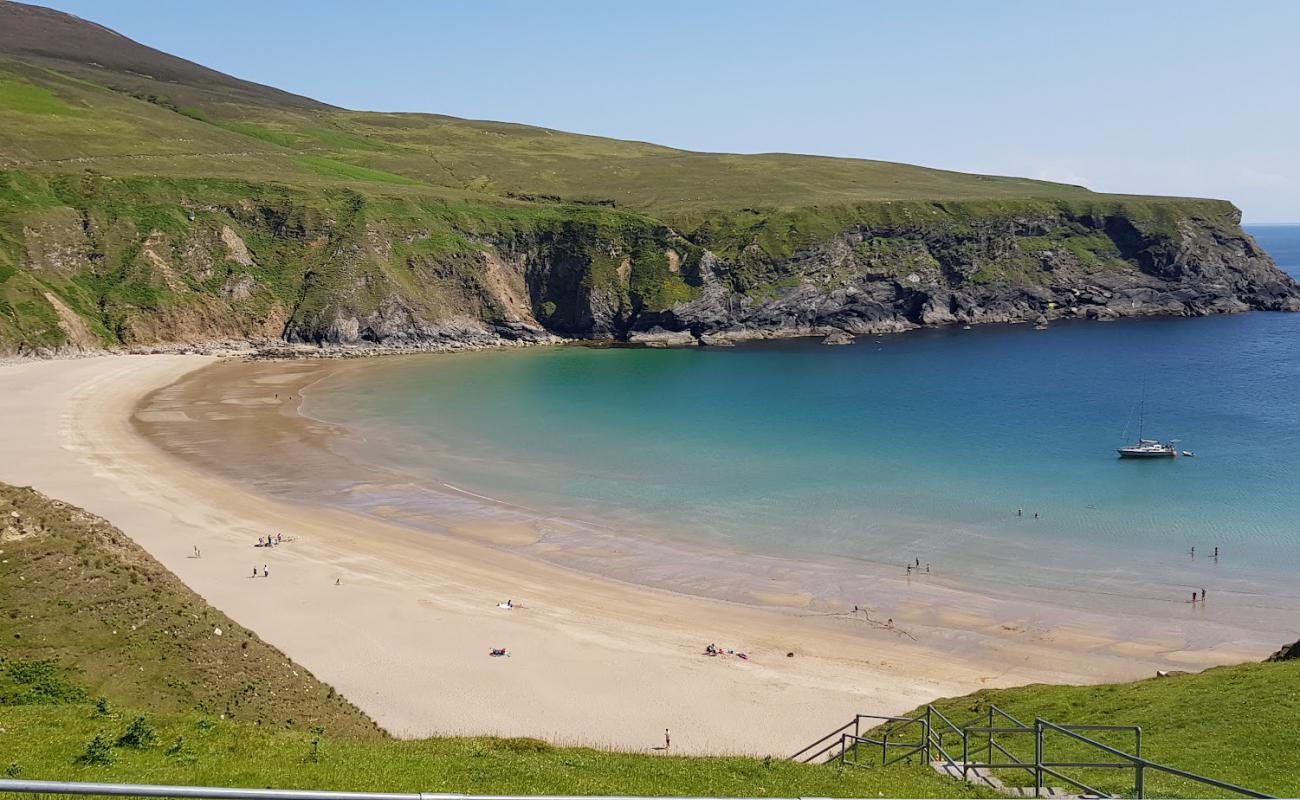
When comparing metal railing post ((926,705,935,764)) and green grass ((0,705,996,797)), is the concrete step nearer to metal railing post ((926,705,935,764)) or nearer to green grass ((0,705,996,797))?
metal railing post ((926,705,935,764))

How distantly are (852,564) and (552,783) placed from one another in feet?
114

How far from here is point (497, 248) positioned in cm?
13812

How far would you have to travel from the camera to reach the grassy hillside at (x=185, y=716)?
15.7 meters

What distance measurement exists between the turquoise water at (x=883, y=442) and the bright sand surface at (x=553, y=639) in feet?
28.5

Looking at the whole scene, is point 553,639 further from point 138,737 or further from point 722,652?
point 138,737

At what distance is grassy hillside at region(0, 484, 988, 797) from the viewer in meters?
15.7

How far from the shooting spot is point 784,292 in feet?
445

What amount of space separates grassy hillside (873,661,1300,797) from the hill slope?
106m

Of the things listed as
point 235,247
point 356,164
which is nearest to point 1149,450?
point 235,247

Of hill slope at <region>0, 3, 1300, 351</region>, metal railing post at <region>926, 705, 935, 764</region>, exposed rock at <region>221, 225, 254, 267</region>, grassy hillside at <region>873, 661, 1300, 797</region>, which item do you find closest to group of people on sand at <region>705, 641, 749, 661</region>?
grassy hillside at <region>873, 661, 1300, 797</region>

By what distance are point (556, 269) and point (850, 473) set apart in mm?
83302

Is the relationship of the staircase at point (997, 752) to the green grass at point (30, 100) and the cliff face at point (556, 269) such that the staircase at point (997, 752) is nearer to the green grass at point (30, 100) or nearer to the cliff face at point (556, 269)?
the cliff face at point (556, 269)

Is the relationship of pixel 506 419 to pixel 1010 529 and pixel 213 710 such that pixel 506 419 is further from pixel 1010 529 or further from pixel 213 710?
pixel 213 710

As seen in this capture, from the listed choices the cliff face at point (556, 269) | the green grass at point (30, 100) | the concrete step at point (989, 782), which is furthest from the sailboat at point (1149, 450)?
the green grass at point (30, 100)
